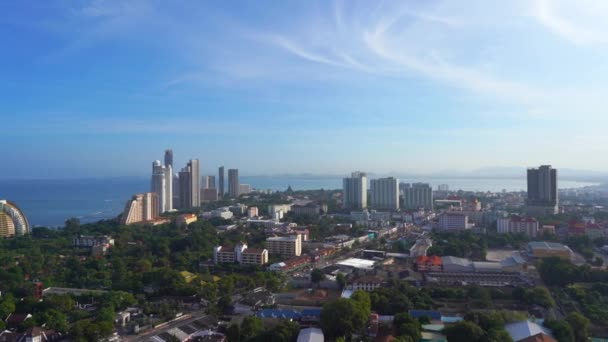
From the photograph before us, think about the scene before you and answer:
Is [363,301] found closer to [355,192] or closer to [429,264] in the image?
[429,264]

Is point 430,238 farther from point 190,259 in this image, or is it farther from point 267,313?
point 267,313

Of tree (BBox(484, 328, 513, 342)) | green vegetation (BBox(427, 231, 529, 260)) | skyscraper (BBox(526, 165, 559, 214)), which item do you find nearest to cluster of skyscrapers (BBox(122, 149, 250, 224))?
green vegetation (BBox(427, 231, 529, 260))

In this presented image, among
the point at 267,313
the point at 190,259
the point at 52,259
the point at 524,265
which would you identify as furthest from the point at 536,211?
the point at 52,259

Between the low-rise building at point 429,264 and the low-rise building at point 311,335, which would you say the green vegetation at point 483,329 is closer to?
the low-rise building at point 311,335

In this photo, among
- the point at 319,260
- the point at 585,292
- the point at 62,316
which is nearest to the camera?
the point at 62,316

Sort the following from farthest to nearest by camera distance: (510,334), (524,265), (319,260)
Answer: (319,260) < (524,265) < (510,334)

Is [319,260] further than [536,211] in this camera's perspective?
No

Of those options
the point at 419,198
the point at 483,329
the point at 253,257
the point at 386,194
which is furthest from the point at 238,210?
the point at 483,329
